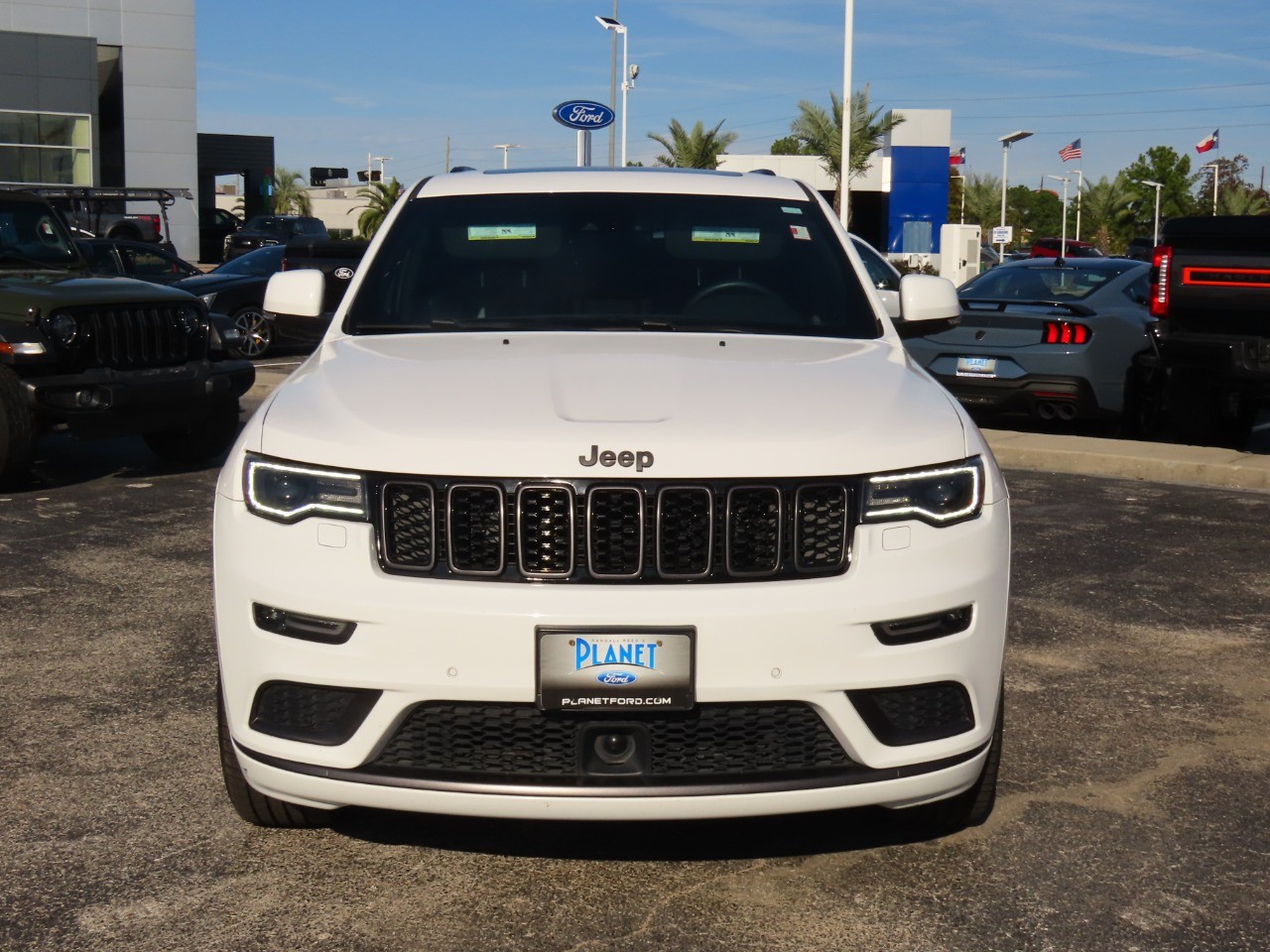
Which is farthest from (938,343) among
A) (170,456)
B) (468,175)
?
(468,175)

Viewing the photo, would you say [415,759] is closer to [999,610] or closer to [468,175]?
[999,610]

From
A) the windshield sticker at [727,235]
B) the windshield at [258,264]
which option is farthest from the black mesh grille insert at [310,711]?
the windshield at [258,264]

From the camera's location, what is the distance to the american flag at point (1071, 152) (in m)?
57.2

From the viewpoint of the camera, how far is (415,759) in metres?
3.30

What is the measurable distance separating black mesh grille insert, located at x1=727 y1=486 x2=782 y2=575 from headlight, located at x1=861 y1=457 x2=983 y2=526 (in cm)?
20

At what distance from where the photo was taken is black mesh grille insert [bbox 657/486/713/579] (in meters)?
3.30

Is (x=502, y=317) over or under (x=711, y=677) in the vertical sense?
over

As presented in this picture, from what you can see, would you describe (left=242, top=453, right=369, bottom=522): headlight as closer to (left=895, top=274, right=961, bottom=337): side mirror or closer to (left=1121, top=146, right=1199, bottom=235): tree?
(left=895, top=274, right=961, bottom=337): side mirror

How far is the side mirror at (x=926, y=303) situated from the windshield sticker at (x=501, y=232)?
1.20m

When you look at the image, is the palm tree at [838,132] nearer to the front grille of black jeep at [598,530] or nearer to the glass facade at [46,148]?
the glass facade at [46,148]

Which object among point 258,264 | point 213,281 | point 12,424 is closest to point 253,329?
point 213,281

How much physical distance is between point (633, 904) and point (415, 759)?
0.62 m

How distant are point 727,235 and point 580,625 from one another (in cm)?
208

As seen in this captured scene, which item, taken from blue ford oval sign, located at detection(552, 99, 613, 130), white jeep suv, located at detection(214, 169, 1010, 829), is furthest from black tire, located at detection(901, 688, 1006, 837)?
blue ford oval sign, located at detection(552, 99, 613, 130)
